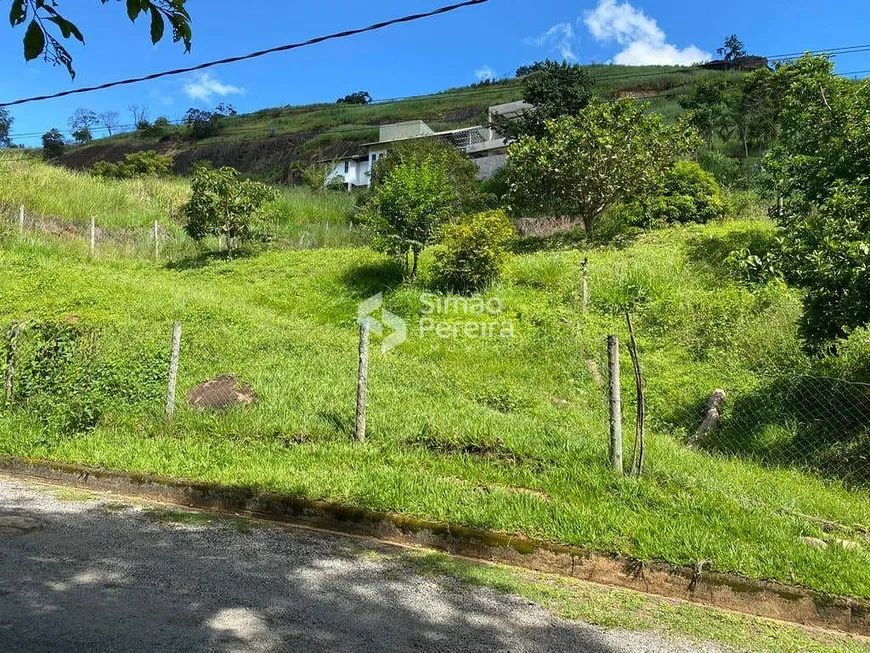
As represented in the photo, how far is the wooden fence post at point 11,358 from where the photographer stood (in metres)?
6.46

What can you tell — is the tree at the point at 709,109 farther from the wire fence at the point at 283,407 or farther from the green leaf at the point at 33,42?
the green leaf at the point at 33,42

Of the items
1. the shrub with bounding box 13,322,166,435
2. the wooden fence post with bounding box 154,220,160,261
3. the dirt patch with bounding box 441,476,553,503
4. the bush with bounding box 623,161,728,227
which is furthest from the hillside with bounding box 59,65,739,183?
the dirt patch with bounding box 441,476,553,503

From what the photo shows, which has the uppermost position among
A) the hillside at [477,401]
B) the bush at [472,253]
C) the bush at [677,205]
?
the bush at [677,205]

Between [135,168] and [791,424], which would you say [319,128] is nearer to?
[135,168]

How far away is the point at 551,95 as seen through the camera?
27.5 metres

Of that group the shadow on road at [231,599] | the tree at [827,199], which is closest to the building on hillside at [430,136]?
the tree at [827,199]

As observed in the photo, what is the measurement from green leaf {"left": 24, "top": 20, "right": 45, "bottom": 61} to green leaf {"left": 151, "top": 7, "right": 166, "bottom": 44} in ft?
0.98

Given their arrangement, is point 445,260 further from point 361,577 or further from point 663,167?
point 361,577

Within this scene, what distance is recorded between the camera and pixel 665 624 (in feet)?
10.0

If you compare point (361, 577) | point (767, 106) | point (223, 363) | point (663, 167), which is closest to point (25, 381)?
point (223, 363)

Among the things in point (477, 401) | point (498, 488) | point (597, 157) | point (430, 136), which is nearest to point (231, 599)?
point (498, 488)

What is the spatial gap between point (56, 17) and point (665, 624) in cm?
368

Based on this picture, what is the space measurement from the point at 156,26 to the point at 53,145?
79.5 meters

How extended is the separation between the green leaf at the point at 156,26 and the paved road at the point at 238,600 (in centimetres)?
233
